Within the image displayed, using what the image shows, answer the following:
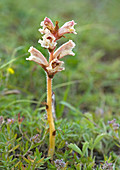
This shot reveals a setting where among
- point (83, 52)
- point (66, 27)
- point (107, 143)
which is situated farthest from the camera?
point (83, 52)

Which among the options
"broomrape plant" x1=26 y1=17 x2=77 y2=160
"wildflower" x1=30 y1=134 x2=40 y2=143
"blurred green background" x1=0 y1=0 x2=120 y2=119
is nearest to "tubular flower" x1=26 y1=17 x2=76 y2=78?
"broomrape plant" x1=26 y1=17 x2=77 y2=160

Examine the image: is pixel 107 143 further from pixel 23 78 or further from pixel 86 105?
pixel 23 78

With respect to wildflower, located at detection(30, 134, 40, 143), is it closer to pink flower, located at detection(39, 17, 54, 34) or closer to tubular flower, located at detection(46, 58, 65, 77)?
tubular flower, located at detection(46, 58, 65, 77)

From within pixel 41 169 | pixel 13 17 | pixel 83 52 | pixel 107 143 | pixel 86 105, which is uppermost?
pixel 13 17

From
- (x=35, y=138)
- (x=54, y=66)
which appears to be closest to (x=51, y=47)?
(x=54, y=66)

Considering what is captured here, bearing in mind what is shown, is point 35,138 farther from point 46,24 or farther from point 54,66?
point 46,24

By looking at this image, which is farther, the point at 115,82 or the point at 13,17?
the point at 13,17

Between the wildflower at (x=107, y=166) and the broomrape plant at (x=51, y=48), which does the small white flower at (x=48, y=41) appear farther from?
the wildflower at (x=107, y=166)

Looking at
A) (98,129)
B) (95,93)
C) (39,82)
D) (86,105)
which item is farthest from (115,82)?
(98,129)

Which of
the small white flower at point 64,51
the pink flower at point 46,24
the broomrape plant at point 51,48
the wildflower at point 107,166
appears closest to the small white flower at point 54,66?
the broomrape plant at point 51,48
